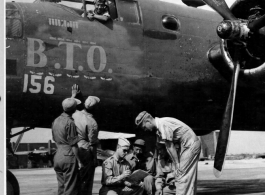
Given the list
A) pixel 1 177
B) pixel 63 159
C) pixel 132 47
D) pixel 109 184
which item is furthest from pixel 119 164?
pixel 132 47

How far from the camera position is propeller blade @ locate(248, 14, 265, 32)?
26.3 ft

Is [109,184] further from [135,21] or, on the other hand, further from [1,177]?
[135,21]

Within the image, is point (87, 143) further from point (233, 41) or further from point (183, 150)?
point (233, 41)

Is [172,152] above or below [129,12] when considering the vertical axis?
below

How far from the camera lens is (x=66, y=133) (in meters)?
7.21

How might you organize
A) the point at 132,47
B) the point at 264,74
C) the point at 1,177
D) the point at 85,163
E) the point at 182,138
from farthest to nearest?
the point at 132,47, the point at 264,74, the point at 85,163, the point at 182,138, the point at 1,177

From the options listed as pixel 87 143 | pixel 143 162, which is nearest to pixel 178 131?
pixel 87 143

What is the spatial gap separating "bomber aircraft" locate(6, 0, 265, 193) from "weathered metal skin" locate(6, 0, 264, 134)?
0.06 ft

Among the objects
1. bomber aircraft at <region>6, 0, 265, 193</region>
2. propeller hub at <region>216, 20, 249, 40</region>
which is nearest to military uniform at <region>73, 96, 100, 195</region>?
bomber aircraft at <region>6, 0, 265, 193</region>

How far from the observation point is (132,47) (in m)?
9.02

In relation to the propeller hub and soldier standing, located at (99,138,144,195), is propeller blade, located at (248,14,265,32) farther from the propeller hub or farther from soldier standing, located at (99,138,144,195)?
soldier standing, located at (99,138,144,195)

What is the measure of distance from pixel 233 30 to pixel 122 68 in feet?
6.76

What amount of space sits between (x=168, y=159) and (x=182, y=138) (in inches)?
22.4

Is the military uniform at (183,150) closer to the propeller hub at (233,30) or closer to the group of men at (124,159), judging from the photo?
the group of men at (124,159)
